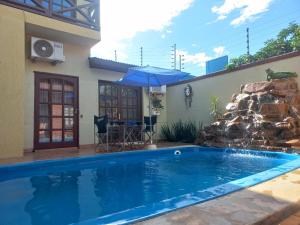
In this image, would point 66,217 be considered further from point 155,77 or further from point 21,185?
point 155,77

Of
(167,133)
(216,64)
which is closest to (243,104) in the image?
(167,133)

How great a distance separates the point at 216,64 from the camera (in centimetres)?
1567

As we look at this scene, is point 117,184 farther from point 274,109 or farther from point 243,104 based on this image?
point 243,104

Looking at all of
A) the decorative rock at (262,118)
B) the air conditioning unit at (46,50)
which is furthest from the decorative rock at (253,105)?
the air conditioning unit at (46,50)

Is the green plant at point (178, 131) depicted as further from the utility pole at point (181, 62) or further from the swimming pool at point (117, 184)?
the utility pole at point (181, 62)

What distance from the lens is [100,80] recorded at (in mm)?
9617

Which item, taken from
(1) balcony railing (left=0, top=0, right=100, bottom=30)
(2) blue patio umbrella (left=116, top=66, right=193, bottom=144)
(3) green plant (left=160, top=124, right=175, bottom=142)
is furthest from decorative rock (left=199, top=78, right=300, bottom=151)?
(1) balcony railing (left=0, top=0, right=100, bottom=30)

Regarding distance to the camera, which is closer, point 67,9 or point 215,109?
point 67,9

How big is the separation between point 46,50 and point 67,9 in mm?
1453

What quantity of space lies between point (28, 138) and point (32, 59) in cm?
238

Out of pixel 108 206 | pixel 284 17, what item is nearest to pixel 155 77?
pixel 108 206

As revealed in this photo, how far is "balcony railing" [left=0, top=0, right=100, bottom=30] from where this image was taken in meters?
7.36

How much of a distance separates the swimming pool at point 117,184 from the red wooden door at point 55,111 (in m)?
2.66

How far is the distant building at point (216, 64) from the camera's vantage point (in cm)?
1539
